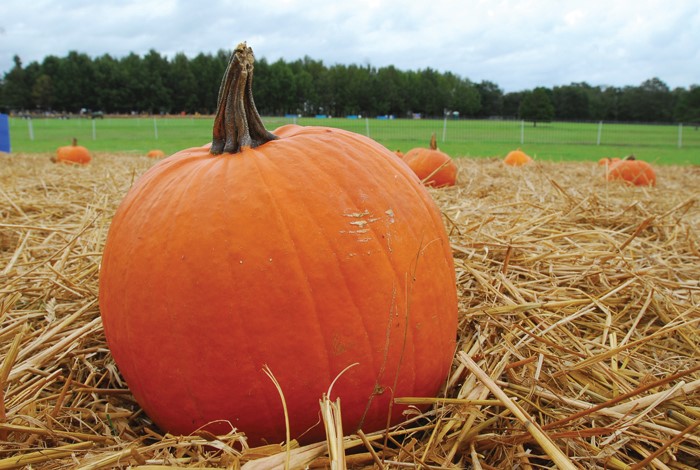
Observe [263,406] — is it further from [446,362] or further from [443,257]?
[443,257]

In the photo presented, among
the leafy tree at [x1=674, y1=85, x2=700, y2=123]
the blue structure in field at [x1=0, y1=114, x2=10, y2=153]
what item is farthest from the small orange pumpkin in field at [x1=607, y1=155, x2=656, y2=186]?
the leafy tree at [x1=674, y1=85, x2=700, y2=123]

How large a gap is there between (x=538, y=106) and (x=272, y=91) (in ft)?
134

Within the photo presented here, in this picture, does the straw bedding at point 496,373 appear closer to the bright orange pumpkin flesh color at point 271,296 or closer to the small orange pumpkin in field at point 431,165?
the bright orange pumpkin flesh color at point 271,296

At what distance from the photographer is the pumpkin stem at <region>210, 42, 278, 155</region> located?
155 cm

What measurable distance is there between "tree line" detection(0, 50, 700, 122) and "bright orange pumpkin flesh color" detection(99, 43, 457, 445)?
7823cm

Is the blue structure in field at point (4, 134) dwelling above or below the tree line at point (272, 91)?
below

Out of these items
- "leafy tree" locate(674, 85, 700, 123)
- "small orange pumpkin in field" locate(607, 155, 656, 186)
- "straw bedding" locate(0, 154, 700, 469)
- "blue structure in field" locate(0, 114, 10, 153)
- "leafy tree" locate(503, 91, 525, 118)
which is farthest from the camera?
"leafy tree" locate(503, 91, 525, 118)

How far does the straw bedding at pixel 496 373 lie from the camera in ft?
4.16

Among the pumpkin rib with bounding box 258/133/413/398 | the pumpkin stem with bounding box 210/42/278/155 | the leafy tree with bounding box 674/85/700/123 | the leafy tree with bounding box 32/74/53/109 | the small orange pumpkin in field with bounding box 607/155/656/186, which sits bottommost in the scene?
the small orange pumpkin in field with bounding box 607/155/656/186

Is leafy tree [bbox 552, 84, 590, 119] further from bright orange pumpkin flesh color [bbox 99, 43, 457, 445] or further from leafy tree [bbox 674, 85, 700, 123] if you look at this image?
bright orange pumpkin flesh color [bbox 99, 43, 457, 445]

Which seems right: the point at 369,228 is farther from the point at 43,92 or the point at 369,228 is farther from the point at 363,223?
the point at 43,92

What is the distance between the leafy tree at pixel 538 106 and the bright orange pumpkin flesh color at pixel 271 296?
257ft

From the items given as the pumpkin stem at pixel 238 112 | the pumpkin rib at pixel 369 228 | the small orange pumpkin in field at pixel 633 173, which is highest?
the pumpkin stem at pixel 238 112

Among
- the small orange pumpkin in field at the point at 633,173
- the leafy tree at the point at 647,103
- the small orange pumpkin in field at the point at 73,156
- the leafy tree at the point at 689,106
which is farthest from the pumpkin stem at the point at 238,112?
the leafy tree at the point at 647,103
